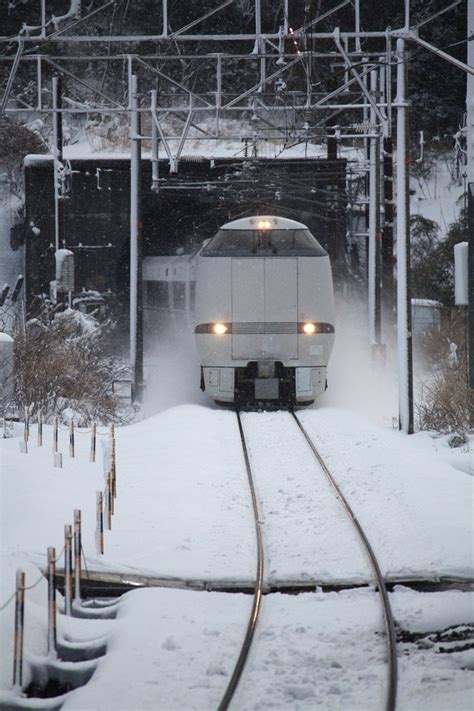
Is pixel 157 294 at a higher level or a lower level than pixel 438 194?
lower

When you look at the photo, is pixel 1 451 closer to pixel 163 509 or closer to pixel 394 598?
pixel 163 509

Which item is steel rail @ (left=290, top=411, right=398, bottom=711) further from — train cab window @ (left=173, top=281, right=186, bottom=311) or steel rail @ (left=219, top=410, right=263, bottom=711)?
train cab window @ (left=173, top=281, right=186, bottom=311)

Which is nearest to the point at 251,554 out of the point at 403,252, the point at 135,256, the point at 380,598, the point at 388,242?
the point at 380,598

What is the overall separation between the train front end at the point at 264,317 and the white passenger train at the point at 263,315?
0.02 m

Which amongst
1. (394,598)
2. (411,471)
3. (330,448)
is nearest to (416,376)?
(330,448)

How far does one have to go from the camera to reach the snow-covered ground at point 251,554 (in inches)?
258

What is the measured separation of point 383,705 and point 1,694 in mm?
2150

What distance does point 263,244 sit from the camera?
19.2 meters

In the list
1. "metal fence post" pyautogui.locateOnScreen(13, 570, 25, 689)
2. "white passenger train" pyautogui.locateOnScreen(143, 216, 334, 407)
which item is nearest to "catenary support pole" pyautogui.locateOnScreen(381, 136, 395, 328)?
"white passenger train" pyautogui.locateOnScreen(143, 216, 334, 407)

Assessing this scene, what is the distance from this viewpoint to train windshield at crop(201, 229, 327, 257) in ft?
62.4

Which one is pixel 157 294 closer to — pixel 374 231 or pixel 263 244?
pixel 374 231

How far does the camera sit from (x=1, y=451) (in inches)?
514

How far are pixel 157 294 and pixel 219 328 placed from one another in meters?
12.9

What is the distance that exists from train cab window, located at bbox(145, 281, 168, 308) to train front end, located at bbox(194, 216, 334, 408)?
1107 cm
